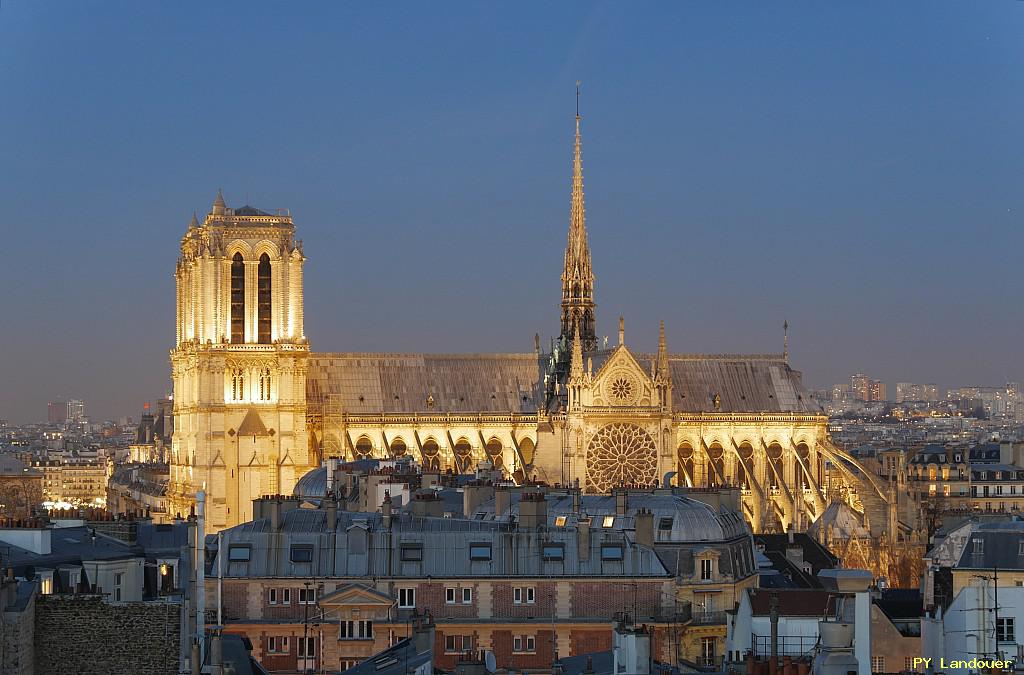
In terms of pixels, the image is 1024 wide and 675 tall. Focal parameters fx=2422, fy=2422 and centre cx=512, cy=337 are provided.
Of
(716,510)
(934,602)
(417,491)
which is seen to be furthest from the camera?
(417,491)

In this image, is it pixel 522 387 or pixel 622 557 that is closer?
pixel 622 557

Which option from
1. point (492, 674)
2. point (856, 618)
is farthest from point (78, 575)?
point (856, 618)

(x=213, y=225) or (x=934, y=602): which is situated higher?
(x=213, y=225)

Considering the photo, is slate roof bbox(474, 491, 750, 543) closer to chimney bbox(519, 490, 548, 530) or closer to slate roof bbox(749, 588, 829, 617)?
chimney bbox(519, 490, 548, 530)

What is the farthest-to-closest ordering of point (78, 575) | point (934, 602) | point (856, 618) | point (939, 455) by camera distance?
point (939, 455), point (934, 602), point (856, 618), point (78, 575)

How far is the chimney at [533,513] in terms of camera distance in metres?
68.9

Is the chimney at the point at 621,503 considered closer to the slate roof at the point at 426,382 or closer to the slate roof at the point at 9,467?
the slate roof at the point at 426,382

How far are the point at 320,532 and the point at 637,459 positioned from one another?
7151cm

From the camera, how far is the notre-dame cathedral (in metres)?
135

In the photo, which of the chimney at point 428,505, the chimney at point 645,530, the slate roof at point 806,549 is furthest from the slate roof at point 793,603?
the slate roof at point 806,549

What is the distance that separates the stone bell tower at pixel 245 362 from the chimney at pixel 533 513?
64103mm

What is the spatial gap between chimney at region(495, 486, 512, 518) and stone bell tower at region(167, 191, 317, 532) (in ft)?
187

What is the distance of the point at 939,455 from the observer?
165875mm

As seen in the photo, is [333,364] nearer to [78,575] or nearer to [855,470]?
[855,470]
